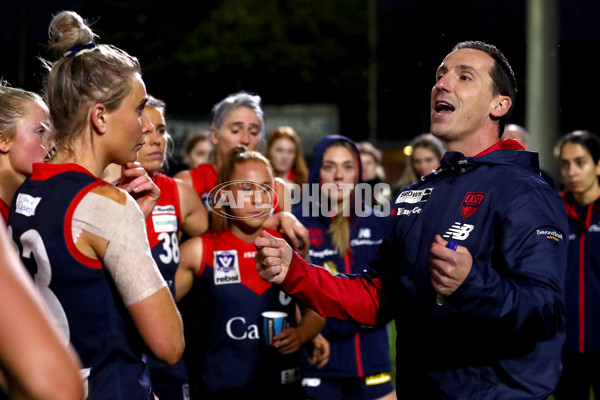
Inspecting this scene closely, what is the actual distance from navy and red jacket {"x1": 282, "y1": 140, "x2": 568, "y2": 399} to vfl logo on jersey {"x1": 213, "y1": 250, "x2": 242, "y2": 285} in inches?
57.4

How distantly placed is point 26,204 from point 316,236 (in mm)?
3201

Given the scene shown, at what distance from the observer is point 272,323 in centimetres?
402

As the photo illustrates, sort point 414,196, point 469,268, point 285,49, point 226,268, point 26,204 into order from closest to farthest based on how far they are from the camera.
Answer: point 469,268
point 26,204
point 414,196
point 226,268
point 285,49

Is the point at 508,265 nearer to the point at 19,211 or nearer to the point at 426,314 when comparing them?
the point at 426,314

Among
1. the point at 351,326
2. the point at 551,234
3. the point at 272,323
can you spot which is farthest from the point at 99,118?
the point at 351,326

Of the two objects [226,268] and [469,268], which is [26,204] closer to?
[469,268]

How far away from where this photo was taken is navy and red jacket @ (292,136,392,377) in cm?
496

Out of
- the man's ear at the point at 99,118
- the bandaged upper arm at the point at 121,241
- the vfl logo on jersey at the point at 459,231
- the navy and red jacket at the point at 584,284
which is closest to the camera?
the bandaged upper arm at the point at 121,241

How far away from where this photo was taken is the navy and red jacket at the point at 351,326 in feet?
16.3

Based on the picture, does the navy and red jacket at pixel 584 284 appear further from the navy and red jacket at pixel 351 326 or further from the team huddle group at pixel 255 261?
the team huddle group at pixel 255 261

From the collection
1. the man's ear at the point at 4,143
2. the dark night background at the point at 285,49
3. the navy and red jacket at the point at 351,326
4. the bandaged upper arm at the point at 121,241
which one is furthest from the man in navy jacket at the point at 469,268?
the dark night background at the point at 285,49

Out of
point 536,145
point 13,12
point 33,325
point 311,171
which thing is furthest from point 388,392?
point 13,12

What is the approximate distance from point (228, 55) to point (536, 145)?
18486 millimetres

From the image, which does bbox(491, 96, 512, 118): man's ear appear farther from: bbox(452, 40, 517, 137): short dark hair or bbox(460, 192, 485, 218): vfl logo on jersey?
bbox(460, 192, 485, 218): vfl logo on jersey
